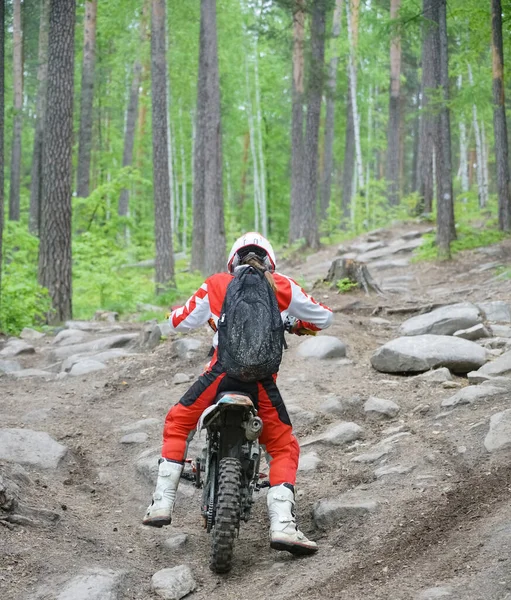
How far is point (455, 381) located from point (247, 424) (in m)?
3.97

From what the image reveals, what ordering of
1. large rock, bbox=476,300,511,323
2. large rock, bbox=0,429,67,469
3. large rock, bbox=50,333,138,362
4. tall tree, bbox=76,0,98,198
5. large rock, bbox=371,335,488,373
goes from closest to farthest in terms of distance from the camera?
large rock, bbox=0,429,67,469
large rock, bbox=371,335,488,373
large rock, bbox=476,300,511,323
large rock, bbox=50,333,138,362
tall tree, bbox=76,0,98,198

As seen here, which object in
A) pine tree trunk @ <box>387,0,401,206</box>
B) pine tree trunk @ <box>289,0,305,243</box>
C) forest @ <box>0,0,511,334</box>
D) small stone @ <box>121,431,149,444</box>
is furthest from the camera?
pine tree trunk @ <box>387,0,401,206</box>

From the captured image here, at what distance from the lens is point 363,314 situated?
11.8 metres

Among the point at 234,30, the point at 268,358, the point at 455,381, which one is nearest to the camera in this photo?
the point at 268,358

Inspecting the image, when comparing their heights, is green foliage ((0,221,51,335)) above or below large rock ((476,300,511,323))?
above

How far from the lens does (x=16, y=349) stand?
11297 mm

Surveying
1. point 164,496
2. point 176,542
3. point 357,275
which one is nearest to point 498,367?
point 176,542

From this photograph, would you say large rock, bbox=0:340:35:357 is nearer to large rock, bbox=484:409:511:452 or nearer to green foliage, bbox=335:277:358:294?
green foliage, bbox=335:277:358:294

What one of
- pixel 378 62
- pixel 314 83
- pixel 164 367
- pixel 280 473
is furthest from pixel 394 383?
pixel 378 62

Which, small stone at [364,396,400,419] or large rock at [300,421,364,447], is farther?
small stone at [364,396,400,419]

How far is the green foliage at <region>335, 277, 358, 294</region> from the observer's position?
42.3 feet

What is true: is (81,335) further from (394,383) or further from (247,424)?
(247,424)

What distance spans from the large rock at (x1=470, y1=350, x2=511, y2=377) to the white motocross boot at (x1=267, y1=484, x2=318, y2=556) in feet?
11.5

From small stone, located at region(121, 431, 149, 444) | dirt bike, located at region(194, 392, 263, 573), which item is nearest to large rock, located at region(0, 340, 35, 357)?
small stone, located at region(121, 431, 149, 444)
